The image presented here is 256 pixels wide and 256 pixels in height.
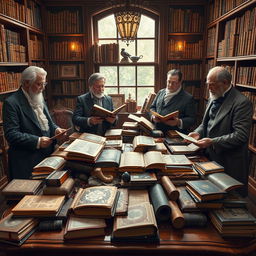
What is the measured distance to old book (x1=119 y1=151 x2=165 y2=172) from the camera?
4.80 feet

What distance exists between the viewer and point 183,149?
1951mm

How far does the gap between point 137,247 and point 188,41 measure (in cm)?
438

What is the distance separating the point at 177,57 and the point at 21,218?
4094 millimetres

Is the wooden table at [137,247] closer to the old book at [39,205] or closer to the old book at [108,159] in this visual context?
A: the old book at [39,205]

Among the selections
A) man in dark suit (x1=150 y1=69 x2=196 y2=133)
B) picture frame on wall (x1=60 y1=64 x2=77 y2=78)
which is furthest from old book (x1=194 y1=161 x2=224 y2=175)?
picture frame on wall (x1=60 y1=64 x2=77 y2=78)

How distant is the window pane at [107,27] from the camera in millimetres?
4668

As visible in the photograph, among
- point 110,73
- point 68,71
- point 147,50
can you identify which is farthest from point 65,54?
point 147,50

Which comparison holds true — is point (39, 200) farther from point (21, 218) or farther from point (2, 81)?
point (2, 81)

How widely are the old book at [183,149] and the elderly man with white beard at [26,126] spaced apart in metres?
1.06

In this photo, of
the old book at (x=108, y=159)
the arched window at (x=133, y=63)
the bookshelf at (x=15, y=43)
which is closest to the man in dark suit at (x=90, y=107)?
the old book at (x=108, y=159)

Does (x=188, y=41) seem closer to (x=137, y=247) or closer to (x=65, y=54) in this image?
(x=65, y=54)

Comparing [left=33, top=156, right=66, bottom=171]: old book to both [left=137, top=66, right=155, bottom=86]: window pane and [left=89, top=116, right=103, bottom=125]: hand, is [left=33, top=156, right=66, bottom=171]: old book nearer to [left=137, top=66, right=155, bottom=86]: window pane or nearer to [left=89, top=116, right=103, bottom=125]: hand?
[left=89, top=116, right=103, bottom=125]: hand

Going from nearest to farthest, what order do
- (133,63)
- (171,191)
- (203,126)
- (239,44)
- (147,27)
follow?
(171,191)
(203,126)
(239,44)
(133,63)
(147,27)

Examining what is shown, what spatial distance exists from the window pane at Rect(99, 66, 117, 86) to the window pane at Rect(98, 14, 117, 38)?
63 centimetres
